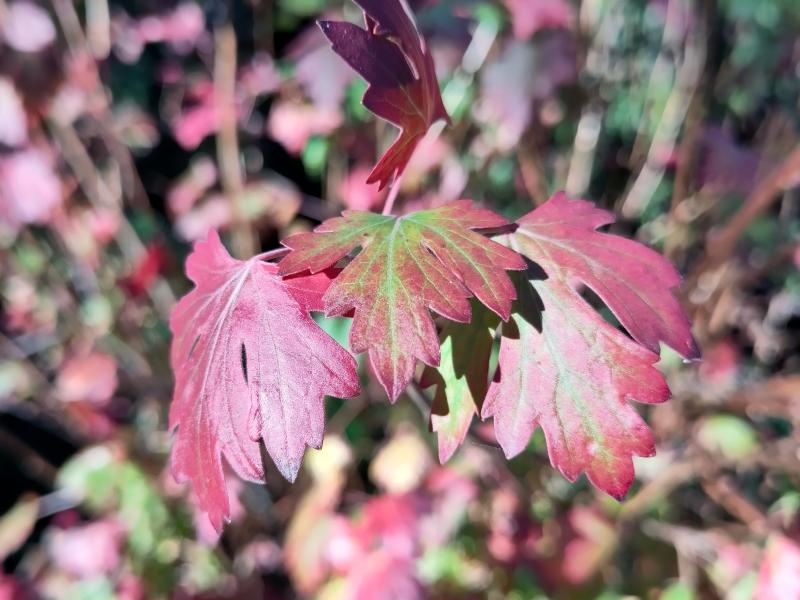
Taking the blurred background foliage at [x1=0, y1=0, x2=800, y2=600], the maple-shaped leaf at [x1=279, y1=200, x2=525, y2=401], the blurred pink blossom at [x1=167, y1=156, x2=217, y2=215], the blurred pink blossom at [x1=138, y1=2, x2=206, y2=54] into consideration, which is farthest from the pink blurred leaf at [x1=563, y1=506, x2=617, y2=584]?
the blurred pink blossom at [x1=138, y1=2, x2=206, y2=54]

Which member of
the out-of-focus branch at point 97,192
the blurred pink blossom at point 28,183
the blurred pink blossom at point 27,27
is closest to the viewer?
the blurred pink blossom at point 27,27

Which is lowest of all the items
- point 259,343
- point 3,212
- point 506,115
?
point 3,212

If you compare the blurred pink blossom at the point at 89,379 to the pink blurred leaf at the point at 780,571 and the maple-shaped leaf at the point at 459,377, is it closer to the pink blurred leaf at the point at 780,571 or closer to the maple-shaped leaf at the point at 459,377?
the maple-shaped leaf at the point at 459,377

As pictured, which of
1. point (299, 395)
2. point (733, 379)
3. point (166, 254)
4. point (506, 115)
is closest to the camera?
point (299, 395)

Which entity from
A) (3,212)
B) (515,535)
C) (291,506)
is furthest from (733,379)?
(3,212)

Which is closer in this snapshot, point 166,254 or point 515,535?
point 515,535

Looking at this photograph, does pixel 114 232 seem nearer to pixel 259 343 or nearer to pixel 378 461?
pixel 378 461

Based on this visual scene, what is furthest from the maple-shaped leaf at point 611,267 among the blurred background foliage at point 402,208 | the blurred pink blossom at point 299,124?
the blurred pink blossom at point 299,124
